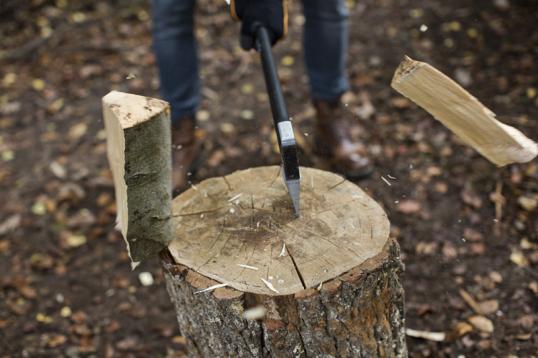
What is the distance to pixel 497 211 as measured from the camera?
2836 millimetres

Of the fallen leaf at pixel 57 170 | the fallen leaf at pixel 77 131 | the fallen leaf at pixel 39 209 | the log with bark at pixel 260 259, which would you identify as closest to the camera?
the log with bark at pixel 260 259

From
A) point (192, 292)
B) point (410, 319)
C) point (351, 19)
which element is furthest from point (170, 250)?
point (351, 19)

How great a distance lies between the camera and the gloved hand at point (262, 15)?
215 centimetres

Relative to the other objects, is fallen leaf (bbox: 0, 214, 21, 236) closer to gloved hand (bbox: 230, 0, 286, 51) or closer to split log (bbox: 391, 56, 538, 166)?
gloved hand (bbox: 230, 0, 286, 51)

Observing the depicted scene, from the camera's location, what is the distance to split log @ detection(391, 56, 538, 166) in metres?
1.45

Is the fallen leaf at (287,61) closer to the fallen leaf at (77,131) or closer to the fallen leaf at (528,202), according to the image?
the fallen leaf at (77,131)

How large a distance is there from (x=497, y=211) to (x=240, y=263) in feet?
5.45

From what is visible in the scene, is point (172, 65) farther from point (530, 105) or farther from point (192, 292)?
point (530, 105)

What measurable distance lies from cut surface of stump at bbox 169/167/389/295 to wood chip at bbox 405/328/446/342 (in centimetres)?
80

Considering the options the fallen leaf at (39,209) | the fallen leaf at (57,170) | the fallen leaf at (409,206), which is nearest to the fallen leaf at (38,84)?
the fallen leaf at (57,170)

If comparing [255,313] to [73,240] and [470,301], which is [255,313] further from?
[73,240]

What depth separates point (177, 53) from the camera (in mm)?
2793

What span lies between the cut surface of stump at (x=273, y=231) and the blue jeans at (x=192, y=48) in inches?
39.9

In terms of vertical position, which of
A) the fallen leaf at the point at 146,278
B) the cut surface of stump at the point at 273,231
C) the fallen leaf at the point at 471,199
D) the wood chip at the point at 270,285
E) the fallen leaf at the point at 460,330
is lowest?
the fallen leaf at the point at 146,278
